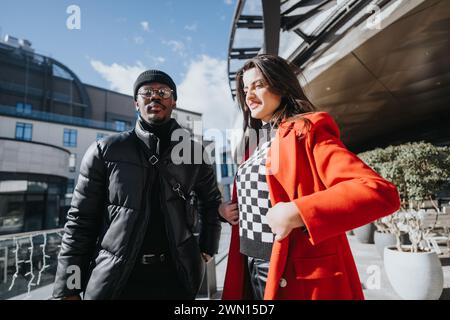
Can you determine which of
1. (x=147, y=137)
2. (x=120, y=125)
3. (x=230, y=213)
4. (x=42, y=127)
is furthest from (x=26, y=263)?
(x=120, y=125)

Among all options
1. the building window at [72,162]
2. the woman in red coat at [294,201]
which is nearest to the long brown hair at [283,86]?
the woman in red coat at [294,201]

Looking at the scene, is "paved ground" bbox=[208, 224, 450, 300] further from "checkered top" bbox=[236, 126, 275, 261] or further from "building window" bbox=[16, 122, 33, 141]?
"building window" bbox=[16, 122, 33, 141]

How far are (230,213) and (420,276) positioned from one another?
3.62 meters

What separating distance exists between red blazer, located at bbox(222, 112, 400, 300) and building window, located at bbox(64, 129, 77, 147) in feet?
101

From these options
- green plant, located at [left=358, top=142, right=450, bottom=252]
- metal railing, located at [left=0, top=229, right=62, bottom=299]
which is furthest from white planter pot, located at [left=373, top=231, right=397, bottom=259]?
metal railing, located at [left=0, top=229, right=62, bottom=299]

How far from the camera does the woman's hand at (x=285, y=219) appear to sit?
992 mm

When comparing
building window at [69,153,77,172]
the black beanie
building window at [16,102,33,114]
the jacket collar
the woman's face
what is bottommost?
the jacket collar

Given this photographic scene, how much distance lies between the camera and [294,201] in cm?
100

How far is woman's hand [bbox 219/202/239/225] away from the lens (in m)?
1.54

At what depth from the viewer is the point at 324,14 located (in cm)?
732

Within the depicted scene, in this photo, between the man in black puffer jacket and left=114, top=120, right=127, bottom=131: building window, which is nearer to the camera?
the man in black puffer jacket

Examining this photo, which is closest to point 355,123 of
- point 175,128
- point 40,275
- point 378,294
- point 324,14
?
point 324,14

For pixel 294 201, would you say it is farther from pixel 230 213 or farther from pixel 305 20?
pixel 305 20
